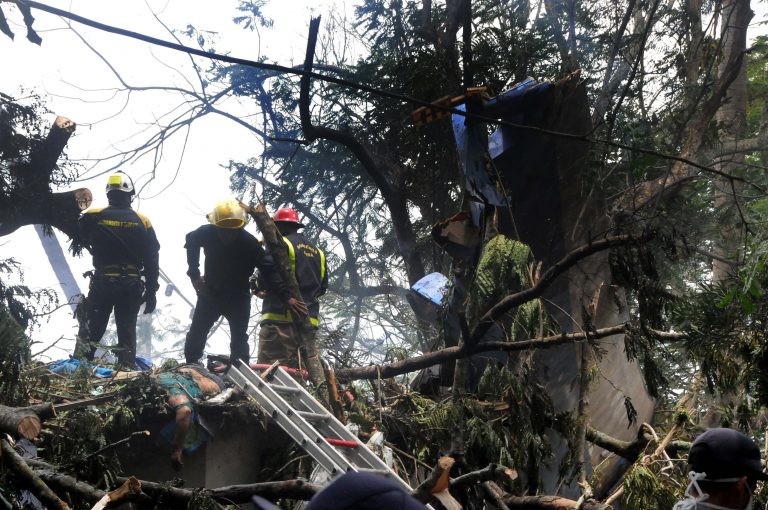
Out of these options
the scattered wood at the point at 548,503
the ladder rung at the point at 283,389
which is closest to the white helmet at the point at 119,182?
the ladder rung at the point at 283,389

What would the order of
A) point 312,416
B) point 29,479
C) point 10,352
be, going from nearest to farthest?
point 29,479 < point 10,352 < point 312,416

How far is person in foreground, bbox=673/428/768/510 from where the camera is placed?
3121 millimetres

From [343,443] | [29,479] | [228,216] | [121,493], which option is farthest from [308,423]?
[228,216]

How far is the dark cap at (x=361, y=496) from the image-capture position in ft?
4.58

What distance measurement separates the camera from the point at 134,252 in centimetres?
738

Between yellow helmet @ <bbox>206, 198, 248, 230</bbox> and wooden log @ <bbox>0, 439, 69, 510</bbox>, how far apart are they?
3187 mm

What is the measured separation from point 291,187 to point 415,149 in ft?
8.90

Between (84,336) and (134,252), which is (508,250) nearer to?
(134,252)

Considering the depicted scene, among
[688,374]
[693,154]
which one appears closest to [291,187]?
[693,154]

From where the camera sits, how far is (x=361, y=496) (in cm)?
141

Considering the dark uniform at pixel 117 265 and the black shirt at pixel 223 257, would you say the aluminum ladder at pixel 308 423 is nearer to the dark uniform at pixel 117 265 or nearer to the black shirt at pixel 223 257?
the black shirt at pixel 223 257

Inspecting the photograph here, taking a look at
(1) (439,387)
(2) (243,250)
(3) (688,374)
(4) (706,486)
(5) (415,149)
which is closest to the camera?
(4) (706,486)

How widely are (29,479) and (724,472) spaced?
3.41m

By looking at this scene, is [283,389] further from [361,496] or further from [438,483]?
[361,496]
